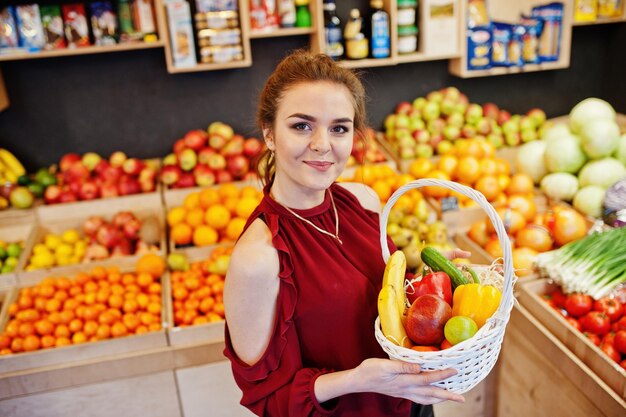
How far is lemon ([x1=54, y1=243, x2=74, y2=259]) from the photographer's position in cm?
271

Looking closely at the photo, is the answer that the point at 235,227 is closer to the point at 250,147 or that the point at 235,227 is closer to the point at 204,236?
the point at 204,236

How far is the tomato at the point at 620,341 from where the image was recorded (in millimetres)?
1821

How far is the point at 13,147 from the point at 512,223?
9.16ft

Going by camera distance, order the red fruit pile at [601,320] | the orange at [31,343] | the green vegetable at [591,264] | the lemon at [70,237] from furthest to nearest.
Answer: the lemon at [70,237] → the orange at [31,343] → the green vegetable at [591,264] → the red fruit pile at [601,320]

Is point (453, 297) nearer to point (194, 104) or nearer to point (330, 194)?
point (330, 194)

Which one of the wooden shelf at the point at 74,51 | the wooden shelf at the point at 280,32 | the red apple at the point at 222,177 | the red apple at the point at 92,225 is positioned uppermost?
the wooden shelf at the point at 280,32

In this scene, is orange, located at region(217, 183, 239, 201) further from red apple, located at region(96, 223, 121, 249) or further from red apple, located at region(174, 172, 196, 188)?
red apple, located at region(96, 223, 121, 249)

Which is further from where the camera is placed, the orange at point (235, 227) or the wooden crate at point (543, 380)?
the orange at point (235, 227)

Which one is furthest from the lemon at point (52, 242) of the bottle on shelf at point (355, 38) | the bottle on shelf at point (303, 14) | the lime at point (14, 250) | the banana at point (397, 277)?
the banana at point (397, 277)

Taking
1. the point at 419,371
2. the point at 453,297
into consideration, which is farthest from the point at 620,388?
the point at 419,371

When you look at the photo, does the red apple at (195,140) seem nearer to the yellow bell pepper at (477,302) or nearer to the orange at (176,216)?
the orange at (176,216)

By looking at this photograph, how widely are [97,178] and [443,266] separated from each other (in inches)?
90.3

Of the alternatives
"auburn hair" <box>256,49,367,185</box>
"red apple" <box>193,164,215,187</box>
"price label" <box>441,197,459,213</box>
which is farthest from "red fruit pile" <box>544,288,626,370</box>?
"red apple" <box>193,164,215,187</box>

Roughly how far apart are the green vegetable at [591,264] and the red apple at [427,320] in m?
1.19
